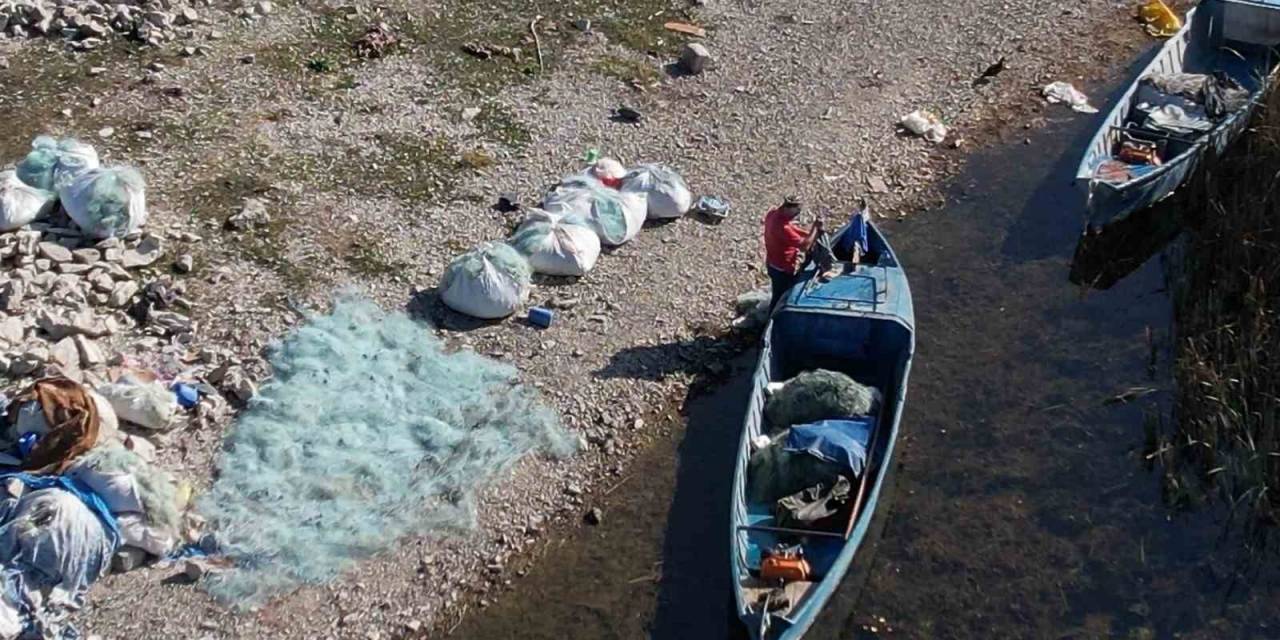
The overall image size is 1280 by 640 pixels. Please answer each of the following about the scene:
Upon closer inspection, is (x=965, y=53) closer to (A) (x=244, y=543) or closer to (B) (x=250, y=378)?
(B) (x=250, y=378)

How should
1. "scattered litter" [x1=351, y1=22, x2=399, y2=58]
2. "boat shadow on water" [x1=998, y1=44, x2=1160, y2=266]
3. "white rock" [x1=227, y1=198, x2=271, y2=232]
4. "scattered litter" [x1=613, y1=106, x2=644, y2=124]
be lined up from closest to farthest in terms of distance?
1. "white rock" [x1=227, y1=198, x2=271, y2=232]
2. "boat shadow on water" [x1=998, y1=44, x2=1160, y2=266]
3. "scattered litter" [x1=613, y1=106, x2=644, y2=124]
4. "scattered litter" [x1=351, y1=22, x2=399, y2=58]

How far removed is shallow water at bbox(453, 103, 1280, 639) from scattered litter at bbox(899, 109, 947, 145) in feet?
9.68

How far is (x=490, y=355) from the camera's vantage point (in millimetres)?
14148

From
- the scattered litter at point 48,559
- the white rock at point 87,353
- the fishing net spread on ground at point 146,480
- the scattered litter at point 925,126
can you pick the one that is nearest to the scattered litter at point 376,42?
the white rock at point 87,353

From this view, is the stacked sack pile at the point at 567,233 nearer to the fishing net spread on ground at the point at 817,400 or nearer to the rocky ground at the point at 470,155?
the rocky ground at the point at 470,155

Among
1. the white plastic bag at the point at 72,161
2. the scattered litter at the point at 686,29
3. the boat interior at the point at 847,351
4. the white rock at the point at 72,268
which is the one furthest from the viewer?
the scattered litter at the point at 686,29

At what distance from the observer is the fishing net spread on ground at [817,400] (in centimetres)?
1272

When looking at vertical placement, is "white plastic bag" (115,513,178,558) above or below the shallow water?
above

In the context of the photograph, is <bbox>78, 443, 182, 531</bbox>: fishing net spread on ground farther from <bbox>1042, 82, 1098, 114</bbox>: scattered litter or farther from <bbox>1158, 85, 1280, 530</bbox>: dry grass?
<bbox>1042, 82, 1098, 114</bbox>: scattered litter

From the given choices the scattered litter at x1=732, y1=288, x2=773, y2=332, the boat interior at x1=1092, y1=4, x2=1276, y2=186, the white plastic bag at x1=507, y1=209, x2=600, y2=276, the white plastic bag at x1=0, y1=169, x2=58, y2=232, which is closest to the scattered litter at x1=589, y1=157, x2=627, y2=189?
the white plastic bag at x1=507, y1=209, x2=600, y2=276

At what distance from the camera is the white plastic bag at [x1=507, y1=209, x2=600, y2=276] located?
14938mm

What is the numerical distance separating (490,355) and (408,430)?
143cm

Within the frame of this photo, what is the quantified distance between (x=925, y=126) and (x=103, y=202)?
10266 millimetres

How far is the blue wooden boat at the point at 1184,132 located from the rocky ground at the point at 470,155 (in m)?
1.39
